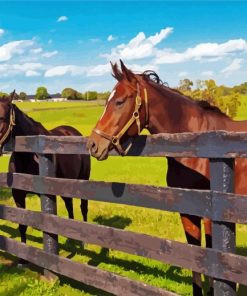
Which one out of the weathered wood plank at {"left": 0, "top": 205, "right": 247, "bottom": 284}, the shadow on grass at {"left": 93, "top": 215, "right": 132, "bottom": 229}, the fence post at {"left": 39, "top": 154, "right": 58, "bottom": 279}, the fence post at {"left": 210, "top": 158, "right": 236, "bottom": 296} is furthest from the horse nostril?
the shadow on grass at {"left": 93, "top": 215, "right": 132, "bottom": 229}

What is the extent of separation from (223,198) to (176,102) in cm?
154

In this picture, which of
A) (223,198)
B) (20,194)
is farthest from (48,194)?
(223,198)

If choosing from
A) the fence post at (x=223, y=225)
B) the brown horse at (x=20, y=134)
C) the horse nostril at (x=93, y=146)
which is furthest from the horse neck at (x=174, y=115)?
the brown horse at (x=20, y=134)

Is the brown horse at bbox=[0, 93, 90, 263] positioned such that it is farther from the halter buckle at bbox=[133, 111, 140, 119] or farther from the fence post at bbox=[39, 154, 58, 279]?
the halter buckle at bbox=[133, 111, 140, 119]

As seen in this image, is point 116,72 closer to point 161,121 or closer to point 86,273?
point 161,121

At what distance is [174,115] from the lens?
14.6ft

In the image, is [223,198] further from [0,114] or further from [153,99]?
[0,114]

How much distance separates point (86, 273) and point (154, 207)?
4.93 ft

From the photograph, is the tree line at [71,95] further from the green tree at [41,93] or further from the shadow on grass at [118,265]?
the shadow on grass at [118,265]

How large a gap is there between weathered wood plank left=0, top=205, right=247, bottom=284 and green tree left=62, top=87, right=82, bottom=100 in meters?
155

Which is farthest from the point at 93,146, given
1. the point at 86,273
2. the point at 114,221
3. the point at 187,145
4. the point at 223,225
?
the point at 114,221

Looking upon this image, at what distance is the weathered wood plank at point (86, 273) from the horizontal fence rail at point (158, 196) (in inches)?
33.5

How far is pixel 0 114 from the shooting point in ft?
20.6

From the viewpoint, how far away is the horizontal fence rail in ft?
10.6
